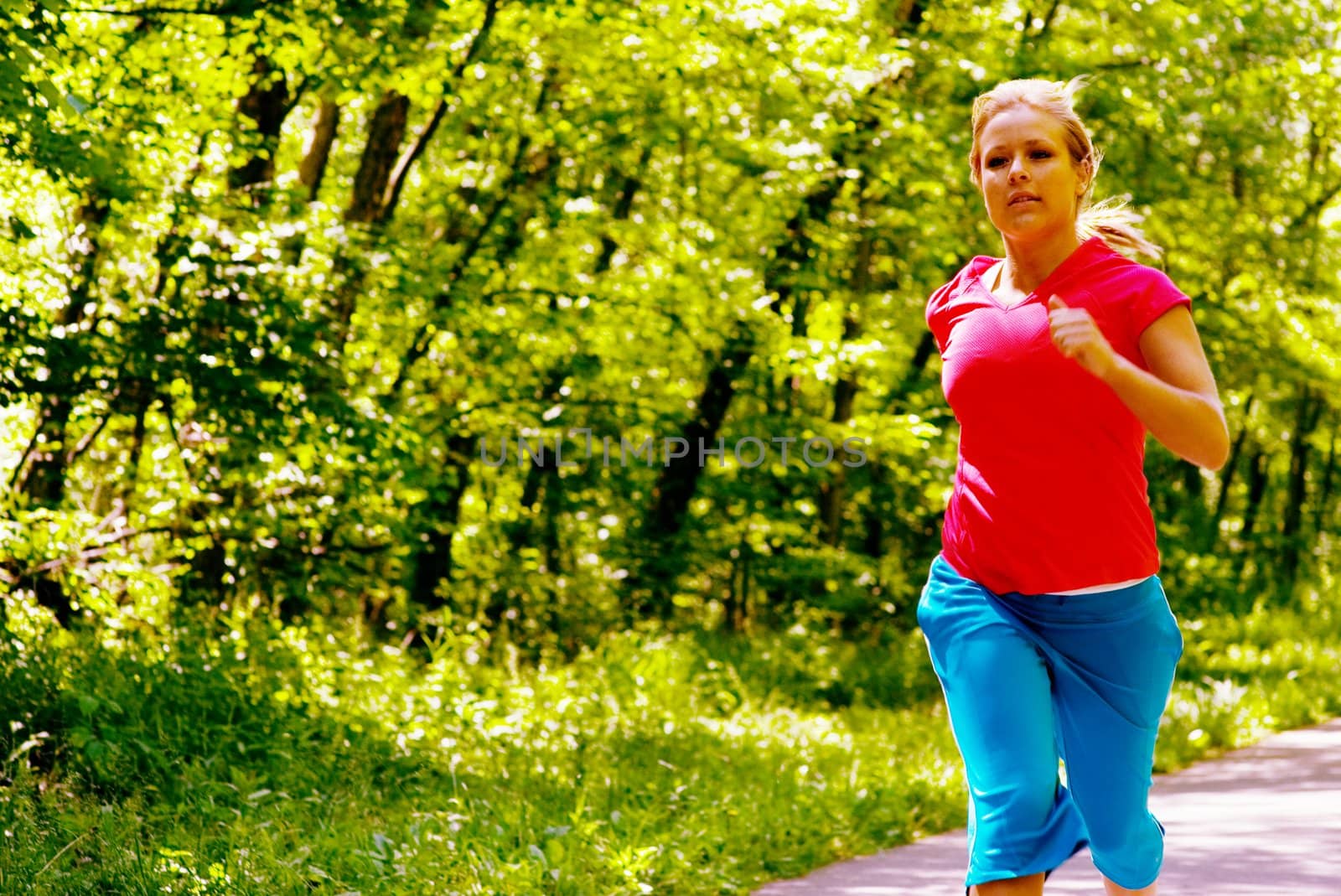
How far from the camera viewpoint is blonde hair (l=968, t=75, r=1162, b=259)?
9.93 feet

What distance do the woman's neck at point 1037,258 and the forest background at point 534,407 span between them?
2.71m

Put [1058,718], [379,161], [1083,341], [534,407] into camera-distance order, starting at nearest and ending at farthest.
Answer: [1083,341], [1058,718], [379,161], [534,407]

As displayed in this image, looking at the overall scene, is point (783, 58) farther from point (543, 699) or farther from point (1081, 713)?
point (1081, 713)

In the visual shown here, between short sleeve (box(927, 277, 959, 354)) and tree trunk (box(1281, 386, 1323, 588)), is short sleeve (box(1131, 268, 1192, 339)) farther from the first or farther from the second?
tree trunk (box(1281, 386, 1323, 588))

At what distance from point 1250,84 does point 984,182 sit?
10.7m

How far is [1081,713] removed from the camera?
9.64 feet

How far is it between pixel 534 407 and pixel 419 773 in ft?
18.6

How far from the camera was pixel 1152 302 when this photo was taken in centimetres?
278

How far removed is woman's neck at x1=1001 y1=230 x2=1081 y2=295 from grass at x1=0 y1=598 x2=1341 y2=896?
267 centimetres

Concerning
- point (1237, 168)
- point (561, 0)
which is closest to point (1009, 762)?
point (561, 0)

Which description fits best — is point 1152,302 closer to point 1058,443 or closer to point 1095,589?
point 1058,443

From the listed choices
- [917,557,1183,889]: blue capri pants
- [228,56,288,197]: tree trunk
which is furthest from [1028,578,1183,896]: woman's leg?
[228,56,288,197]: tree trunk

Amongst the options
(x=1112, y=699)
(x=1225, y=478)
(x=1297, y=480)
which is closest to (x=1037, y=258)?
(x=1112, y=699)

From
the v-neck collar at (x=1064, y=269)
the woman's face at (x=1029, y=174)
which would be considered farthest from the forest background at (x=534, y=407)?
the woman's face at (x=1029, y=174)
